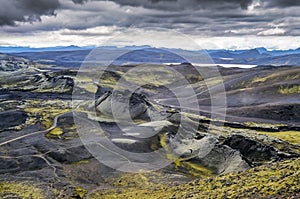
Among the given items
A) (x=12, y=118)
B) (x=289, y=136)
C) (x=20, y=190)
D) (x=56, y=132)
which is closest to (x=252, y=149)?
(x=20, y=190)

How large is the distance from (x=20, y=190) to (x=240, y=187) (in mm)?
42504

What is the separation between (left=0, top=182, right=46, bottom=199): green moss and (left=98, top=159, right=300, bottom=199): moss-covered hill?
10648 mm

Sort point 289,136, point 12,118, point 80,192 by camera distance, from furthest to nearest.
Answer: point 12,118 < point 289,136 < point 80,192

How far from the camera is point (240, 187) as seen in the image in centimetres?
5259

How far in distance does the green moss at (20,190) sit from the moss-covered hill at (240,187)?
34.9 ft

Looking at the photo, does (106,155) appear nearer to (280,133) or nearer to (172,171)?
(172,171)

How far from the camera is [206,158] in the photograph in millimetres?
97625

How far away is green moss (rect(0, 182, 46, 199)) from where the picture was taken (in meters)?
69.2

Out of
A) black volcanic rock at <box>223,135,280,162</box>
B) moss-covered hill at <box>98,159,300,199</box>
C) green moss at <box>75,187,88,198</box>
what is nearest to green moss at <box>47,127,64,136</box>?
green moss at <box>75,187,88,198</box>

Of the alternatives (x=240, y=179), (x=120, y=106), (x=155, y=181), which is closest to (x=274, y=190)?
(x=240, y=179)

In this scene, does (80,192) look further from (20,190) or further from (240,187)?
(240,187)

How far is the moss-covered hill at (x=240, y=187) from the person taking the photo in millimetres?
45438

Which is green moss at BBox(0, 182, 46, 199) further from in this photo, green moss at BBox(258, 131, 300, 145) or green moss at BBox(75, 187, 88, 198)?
green moss at BBox(258, 131, 300, 145)

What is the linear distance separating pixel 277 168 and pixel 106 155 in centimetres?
5058
